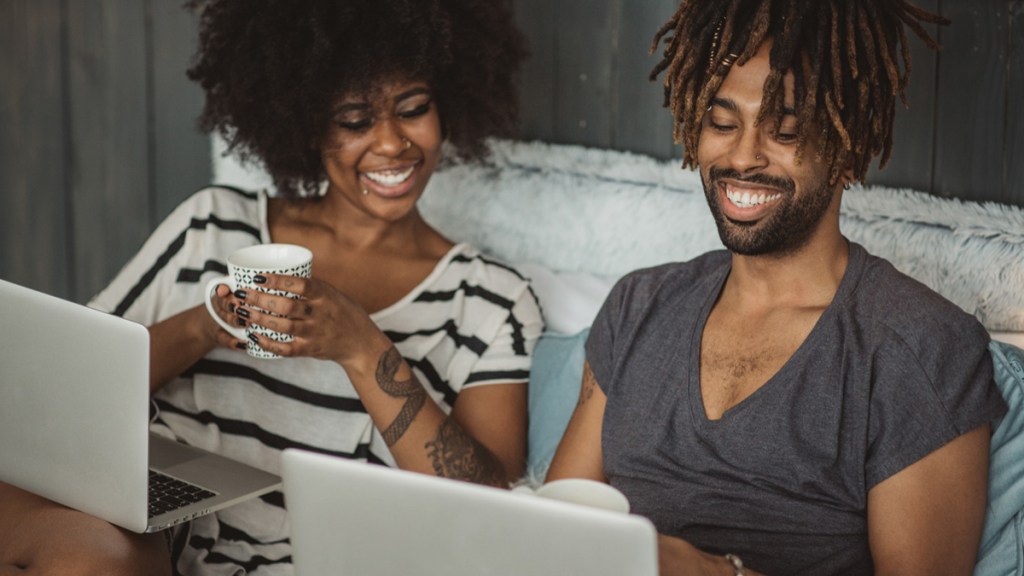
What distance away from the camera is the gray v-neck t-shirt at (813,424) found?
1.36 meters

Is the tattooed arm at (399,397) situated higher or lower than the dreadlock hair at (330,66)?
lower

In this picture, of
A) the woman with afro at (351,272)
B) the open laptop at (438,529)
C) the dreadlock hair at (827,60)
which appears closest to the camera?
Answer: the open laptop at (438,529)

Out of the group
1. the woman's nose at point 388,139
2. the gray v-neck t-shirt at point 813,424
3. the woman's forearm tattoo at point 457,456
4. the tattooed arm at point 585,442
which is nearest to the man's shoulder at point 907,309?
the gray v-neck t-shirt at point 813,424

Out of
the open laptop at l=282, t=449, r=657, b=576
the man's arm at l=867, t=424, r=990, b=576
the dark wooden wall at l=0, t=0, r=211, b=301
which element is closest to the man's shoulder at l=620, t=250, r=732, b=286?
the man's arm at l=867, t=424, r=990, b=576

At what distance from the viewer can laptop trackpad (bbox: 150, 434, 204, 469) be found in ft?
5.38

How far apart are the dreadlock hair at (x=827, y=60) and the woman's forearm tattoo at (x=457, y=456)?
60 cm

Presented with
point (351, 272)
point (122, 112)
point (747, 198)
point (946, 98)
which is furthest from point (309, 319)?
point (122, 112)

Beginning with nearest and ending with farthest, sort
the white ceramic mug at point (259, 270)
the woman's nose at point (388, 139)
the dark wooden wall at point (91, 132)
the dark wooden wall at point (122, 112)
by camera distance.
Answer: the white ceramic mug at point (259, 270)
the woman's nose at point (388, 139)
the dark wooden wall at point (122, 112)
the dark wooden wall at point (91, 132)

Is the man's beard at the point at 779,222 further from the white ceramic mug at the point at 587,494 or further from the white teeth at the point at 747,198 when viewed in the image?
the white ceramic mug at the point at 587,494

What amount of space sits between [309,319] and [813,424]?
636 mm

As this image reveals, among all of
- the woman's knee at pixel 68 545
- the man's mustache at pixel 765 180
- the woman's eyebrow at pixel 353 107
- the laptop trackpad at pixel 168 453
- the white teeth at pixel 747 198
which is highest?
the woman's eyebrow at pixel 353 107

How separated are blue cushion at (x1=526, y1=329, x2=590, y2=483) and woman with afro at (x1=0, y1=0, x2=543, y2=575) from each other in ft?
0.07

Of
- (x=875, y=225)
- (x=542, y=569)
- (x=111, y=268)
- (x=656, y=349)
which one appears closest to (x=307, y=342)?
(x=656, y=349)

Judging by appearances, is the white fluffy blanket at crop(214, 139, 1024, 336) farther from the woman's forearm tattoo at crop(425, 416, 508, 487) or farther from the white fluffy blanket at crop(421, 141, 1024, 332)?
the woman's forearm tattoo at crop(425, 416, 508, 487)
